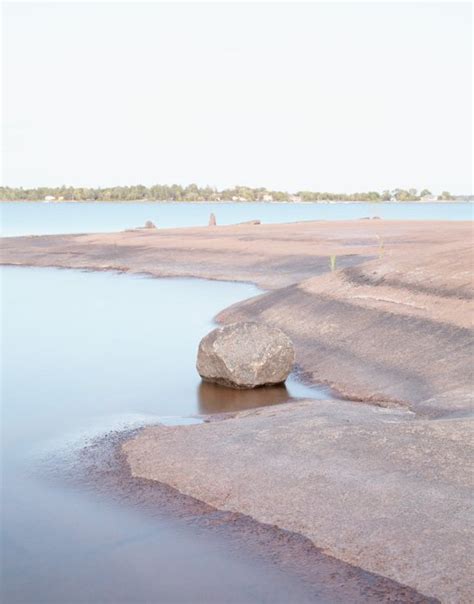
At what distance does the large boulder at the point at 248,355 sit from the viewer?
17.3 metres

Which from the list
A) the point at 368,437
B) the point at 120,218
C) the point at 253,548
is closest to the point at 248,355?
the point at 368,437

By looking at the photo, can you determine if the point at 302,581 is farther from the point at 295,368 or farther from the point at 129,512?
the point at 295,368

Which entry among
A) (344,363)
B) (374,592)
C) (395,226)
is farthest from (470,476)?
(395,226)

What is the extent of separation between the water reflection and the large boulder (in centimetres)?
16

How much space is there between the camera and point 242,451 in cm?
1193

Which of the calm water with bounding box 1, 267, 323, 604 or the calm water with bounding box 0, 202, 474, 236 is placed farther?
the calm water with bounding box 0, 202, 474, 236

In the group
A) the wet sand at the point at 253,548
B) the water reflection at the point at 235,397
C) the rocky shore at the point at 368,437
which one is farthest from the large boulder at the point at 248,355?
the wet sand at the point at 253,548

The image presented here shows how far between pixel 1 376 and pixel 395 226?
46.2 metres

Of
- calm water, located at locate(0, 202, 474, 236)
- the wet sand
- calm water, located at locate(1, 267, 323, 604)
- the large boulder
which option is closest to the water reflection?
calm water, located at locate(1, 267, 323, 604)

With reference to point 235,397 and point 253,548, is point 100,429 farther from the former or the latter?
point 253,548

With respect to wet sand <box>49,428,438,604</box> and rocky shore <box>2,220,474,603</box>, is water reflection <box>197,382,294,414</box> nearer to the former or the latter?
rocky shore <box>2,220,474,603</box>

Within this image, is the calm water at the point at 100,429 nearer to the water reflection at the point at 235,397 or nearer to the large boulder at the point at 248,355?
the water reflection at the point at 235,397

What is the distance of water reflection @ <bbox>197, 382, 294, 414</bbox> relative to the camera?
16312 mm

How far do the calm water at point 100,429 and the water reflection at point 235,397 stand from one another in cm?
6
